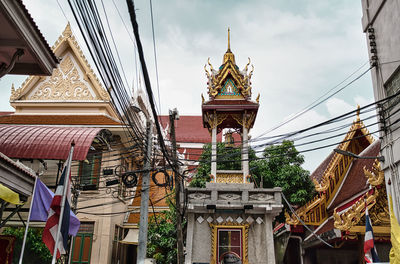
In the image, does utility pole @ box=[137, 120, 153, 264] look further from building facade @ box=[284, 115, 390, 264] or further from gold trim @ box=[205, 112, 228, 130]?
building facade @ box=[284, 115, 390, 264]

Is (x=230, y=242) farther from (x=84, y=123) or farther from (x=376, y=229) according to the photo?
(x=84, y=123)

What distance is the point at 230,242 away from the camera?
13.7m

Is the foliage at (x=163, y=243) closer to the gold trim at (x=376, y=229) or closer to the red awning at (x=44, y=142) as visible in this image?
the red awning at (x=44, y=142)

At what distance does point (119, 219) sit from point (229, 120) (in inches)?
319

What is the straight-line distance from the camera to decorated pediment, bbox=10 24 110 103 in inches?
802

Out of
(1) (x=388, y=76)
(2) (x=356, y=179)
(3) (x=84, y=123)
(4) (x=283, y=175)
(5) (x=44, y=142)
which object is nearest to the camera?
(1) (x=388, y=76)

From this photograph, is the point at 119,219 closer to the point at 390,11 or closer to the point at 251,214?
the point at 251,214

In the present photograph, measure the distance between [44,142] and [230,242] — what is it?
23.8 ft

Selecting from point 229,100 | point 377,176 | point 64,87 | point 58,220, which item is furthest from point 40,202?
point 64,87

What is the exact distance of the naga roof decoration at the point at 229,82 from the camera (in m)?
16.6

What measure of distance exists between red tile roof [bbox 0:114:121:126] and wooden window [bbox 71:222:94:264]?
4995mm

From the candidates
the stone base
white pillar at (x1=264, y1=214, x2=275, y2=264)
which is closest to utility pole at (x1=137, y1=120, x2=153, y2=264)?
the stone base

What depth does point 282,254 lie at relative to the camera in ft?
57.0

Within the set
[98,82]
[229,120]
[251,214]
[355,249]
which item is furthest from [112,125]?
[355,249]
